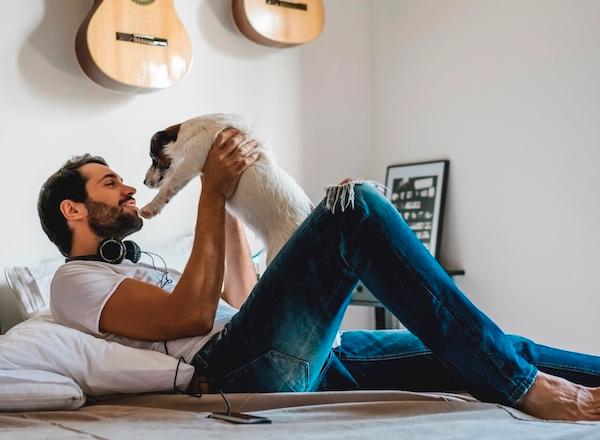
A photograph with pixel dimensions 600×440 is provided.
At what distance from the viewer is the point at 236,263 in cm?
192

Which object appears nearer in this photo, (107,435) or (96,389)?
(107,435)

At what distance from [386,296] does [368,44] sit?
241 centimetres

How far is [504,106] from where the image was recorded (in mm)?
2842

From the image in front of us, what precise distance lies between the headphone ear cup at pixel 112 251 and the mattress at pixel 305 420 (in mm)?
386

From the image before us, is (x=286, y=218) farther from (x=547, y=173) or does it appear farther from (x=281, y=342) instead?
(x=547, y=173)

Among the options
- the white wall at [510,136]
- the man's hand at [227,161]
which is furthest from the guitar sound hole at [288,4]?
the man's hand at [227,161]

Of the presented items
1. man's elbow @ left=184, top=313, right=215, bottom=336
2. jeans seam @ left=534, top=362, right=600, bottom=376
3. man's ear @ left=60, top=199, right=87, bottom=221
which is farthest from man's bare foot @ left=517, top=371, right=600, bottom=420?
man's ear @ left=60, top=199, right=87, bottom=221

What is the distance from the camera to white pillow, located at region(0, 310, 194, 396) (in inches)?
56.3

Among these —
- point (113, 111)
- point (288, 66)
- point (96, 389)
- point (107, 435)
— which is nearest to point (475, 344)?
point (107, 435)

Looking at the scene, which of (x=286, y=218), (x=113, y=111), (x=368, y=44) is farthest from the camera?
(x=368, y=44)

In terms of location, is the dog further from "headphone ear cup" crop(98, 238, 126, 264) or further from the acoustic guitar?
the acoustic guitar

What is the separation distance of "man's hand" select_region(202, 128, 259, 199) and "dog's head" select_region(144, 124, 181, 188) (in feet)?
0.57

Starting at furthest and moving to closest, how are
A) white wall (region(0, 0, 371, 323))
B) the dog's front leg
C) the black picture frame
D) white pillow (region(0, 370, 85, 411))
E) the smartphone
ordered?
the black picture frame, white wall (region(0, 0, 371, 323)), the dog's front leg, white pillow (region(0, 370, 85, 411)), the smartphone

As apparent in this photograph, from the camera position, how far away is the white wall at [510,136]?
2529 mm
